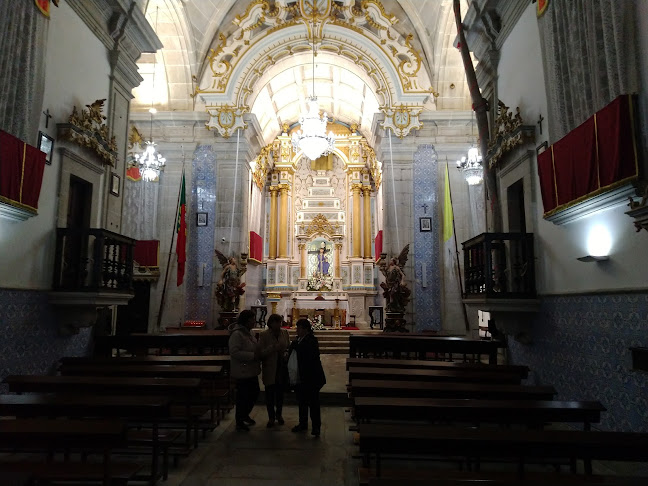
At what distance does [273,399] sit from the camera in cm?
512

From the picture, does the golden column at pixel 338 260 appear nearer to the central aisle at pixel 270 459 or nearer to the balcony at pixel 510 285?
the balcony at pixel 510 285

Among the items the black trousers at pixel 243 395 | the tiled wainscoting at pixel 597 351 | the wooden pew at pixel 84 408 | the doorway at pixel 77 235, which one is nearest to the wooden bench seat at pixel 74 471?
the wooden pew at pixel 84 408

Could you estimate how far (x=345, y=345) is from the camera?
1148 centimetres

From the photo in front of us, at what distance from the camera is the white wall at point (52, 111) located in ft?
18.4

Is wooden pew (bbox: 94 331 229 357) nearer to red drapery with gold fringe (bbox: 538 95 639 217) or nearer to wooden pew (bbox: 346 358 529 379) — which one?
wooden pew (bbox: 346 358 529 379)

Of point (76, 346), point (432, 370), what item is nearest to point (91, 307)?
point (76, 346)

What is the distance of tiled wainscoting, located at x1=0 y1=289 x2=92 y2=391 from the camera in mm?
5336

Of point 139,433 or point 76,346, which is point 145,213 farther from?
point 139,433

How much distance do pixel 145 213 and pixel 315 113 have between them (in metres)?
5.42

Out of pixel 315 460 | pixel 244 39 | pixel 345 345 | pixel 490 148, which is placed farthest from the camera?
pixel 244 39

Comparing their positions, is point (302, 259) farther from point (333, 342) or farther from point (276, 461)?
point (276, 461)

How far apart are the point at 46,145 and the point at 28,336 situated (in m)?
2.56

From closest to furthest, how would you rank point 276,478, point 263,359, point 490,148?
point 276,478, point 263,359, point 490,148

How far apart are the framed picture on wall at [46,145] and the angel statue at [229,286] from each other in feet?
19.3
